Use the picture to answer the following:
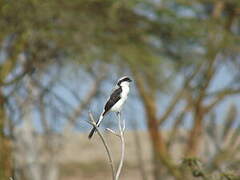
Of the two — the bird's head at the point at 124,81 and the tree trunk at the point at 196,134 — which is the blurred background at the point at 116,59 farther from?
the bird's head at the point at 124,81

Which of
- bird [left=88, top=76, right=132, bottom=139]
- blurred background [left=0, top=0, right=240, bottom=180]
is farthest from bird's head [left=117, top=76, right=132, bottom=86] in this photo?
blurred background [left=0, top=0, right=240, bottom=180]

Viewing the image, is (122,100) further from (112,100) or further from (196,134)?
(196,134)

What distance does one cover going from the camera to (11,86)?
1502cm

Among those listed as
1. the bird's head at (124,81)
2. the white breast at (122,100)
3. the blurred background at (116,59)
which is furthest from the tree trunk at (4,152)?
the white breast at (122,100)

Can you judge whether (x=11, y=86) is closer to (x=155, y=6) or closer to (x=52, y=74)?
(x=52, y=74)

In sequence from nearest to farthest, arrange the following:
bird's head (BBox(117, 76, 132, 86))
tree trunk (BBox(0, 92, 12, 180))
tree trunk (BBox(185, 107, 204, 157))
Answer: bird's head (BBox(117, 76, 132, 86)) → tree trunk (BBox(0, 92, 12, 180)) → tree trunk (BBox(185, 107, 204, 157))

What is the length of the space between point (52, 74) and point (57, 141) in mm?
4106

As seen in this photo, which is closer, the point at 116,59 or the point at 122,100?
the point at 122,100

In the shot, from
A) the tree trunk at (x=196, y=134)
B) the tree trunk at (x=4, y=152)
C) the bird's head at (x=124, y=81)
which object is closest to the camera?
the bird's head at (x=124, y=81)

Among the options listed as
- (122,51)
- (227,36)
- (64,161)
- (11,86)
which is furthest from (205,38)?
(64,161)

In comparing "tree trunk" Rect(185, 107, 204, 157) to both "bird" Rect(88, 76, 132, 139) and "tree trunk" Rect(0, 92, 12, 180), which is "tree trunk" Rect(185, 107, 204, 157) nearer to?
"tree trunk" Rect(0, 92, 12, 180)

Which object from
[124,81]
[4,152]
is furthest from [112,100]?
[4,152]

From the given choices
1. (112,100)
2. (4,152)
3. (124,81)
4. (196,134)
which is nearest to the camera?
(112,100)

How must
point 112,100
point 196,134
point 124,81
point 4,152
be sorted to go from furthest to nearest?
point 196,134 → point 4,152 → point 124,81 → point 112,100
